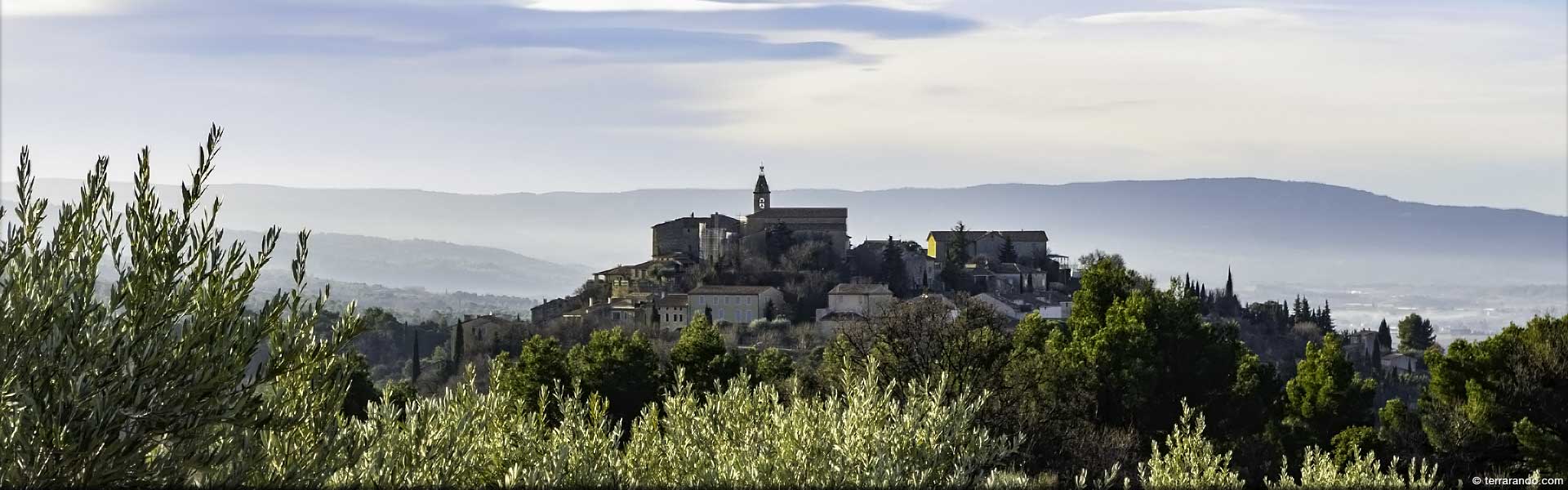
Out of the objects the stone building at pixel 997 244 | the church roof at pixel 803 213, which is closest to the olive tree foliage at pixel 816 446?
the church roof at pixel 803 213

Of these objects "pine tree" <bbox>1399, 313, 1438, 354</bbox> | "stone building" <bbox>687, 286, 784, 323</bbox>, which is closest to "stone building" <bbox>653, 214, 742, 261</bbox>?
"stone building" <bbox>687, 286, 784, 323</bbox>

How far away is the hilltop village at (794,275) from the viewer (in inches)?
2362

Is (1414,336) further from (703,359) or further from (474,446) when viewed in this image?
(474,446)

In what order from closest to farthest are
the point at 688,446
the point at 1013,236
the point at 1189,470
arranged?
the point at 688,446, the point at 1189,470, the point at 1013,236

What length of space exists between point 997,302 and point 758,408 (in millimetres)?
53326

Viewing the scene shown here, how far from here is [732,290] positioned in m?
59.8

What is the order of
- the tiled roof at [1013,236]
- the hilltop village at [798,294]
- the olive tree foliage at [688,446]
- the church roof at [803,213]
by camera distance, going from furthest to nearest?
the tiled roof at [1013,236], the church roof at [803,213], the hilltop village at [798,294], the olive tree foliage at [688,446]

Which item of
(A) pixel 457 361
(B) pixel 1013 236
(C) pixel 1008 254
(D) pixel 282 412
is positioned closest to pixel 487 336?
(A) pixel 457 361

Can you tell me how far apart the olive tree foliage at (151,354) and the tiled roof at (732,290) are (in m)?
54.5

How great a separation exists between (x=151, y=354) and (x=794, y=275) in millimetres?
61107

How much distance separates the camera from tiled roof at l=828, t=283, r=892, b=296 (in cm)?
6106

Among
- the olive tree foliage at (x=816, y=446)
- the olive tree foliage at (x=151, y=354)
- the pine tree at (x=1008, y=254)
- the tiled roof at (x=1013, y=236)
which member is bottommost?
the olive tree foliage at (x=816, y=446)

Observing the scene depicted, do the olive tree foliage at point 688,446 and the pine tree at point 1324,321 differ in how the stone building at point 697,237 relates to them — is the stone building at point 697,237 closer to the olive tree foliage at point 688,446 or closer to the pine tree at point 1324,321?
the pine tree at point 1324,321

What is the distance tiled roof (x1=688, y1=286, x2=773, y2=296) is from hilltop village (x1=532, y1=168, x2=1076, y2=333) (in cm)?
6
